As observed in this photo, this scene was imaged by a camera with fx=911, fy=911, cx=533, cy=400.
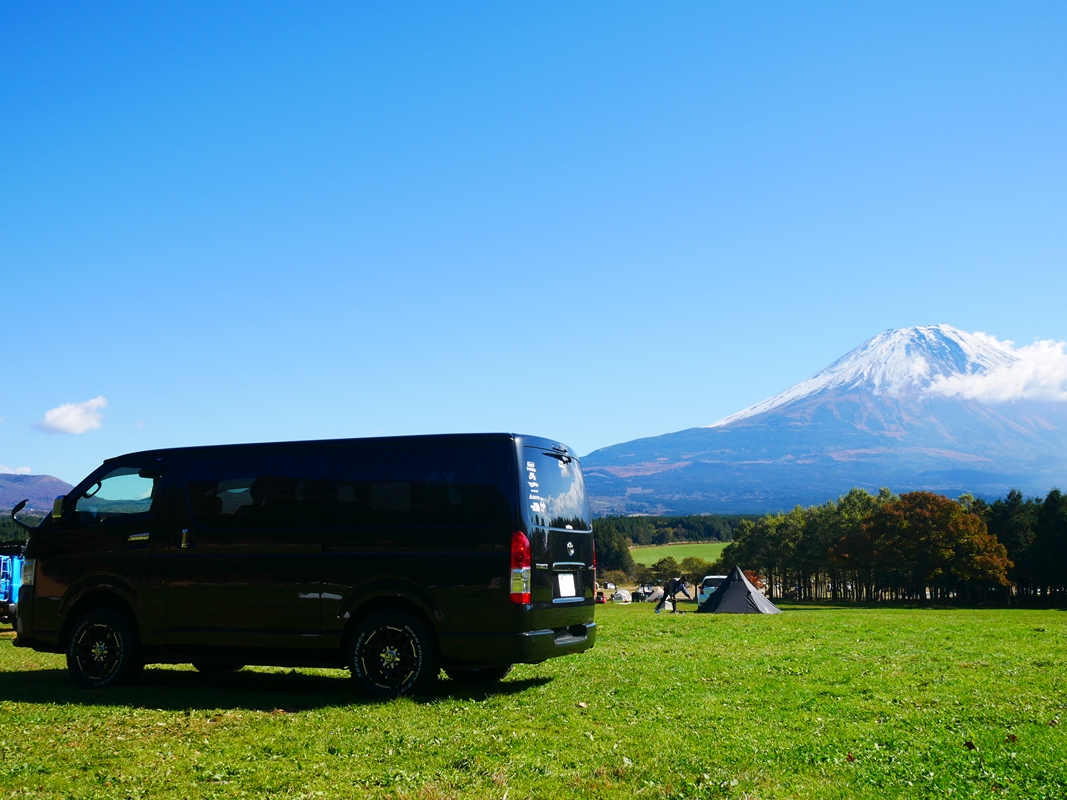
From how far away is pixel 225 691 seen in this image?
10.7 meters

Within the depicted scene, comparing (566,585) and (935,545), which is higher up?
(566,585)

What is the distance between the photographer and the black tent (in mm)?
33938

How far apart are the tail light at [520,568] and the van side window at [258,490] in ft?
8.07

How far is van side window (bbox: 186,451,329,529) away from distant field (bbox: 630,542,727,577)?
14327 centimetres

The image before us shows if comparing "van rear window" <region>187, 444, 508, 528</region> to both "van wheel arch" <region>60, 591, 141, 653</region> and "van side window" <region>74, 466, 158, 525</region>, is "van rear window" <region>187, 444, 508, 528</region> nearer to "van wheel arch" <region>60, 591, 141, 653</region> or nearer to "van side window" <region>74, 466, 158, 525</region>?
"van side window" <region>74, 466, 158, 525</region>

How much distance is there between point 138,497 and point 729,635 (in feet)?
35.8

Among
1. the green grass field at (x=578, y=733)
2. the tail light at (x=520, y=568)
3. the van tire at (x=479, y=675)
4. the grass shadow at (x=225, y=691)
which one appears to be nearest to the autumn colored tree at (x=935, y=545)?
the green grass field at (x=578, y=733)

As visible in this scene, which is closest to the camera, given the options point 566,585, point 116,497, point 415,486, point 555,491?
point 415,486

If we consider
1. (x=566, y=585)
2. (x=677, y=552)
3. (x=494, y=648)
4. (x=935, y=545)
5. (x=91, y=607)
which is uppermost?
(x=566, y=585)

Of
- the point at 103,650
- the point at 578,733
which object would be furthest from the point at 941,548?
the point at 578,733

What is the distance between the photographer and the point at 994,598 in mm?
79062

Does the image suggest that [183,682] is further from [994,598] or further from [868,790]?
[994,598]

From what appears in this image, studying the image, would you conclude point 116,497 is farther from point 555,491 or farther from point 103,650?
point 555,491

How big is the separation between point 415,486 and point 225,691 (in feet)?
11.0
